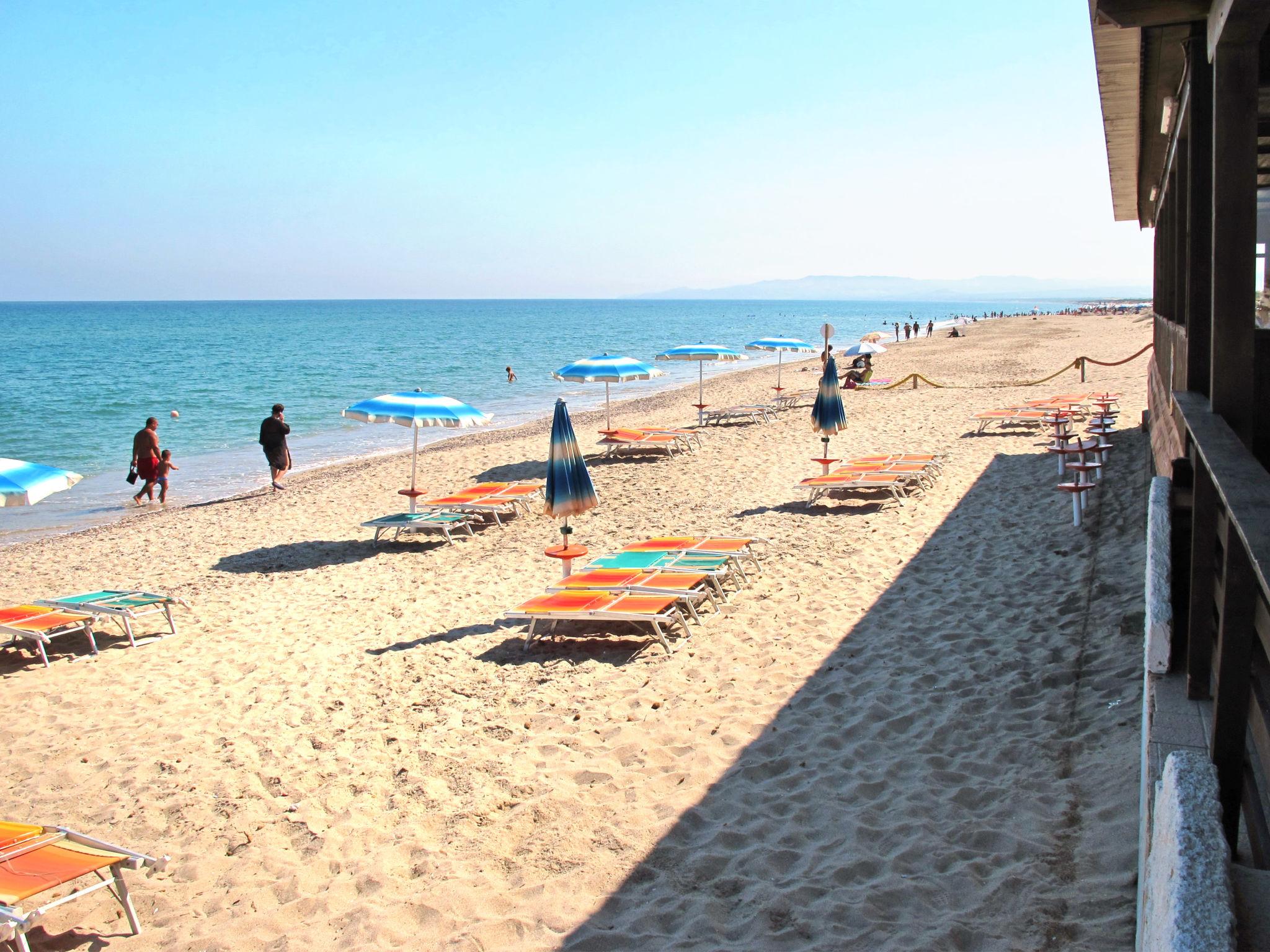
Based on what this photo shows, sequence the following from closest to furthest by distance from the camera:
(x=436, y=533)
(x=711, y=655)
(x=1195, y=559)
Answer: (x=1195, y=559) → (x=711, y=655) → (x=436, y=533)

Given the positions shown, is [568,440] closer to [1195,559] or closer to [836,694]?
[836,694]

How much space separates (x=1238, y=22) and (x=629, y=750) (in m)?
4.09

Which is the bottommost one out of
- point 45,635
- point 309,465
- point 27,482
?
point 45,635

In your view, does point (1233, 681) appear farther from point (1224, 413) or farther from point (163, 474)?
point (163, 474)

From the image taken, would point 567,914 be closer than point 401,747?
Yes

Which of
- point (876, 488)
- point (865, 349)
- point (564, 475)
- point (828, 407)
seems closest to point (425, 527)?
point (564, 475)

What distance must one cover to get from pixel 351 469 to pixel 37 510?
199 inches

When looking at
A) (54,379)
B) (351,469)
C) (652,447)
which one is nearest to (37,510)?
(351,469)

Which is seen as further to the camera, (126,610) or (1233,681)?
(126,610)

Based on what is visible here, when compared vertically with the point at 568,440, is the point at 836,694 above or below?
below

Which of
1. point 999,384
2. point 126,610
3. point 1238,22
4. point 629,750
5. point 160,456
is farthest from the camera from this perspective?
point 999,384

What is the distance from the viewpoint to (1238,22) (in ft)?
9.85

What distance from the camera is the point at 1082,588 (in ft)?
22.9

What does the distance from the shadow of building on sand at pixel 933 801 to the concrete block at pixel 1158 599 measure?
31.2 inches
